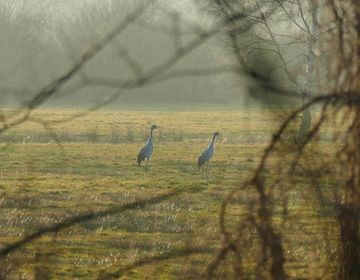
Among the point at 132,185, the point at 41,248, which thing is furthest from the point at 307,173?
the point at 132,185

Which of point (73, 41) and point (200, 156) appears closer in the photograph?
point (73, 41)

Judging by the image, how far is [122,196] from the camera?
13156 millimetres

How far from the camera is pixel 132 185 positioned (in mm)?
15047

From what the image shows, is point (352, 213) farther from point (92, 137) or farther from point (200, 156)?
point (92, 137)

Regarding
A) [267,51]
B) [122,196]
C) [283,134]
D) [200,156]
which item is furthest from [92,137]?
[283,134]

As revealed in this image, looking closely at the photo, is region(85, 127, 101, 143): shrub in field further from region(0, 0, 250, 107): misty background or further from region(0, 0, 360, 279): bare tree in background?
region(0, 0, 360, 279): bare tree in background

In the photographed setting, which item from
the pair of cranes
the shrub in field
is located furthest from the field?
the pair of cranes

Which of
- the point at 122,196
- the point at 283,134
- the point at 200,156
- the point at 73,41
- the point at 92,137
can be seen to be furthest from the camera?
the point at 92,137

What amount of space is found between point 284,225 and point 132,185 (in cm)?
1205

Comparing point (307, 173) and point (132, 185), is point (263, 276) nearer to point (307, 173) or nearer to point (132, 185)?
point (307, 173)

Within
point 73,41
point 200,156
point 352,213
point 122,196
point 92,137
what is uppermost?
point 73,41

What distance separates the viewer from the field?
296 centimetres

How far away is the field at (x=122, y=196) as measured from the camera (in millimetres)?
2961

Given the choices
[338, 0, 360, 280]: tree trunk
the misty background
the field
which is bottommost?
the field
